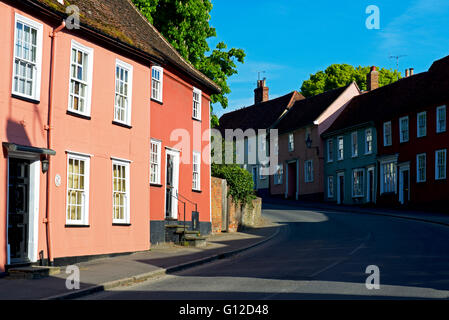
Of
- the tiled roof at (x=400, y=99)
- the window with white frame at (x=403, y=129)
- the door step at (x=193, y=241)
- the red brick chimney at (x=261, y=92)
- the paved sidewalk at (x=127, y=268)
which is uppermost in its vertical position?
the red brick chimney at (x=261, y=92)

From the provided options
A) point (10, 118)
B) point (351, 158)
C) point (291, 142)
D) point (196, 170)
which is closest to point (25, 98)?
point (10, 118)

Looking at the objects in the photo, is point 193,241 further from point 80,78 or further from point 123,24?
point 123,24

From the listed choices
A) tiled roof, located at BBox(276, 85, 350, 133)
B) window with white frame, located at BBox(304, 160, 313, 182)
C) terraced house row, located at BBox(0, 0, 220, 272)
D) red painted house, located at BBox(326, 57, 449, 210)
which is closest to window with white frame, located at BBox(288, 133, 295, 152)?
tiled roof, located at BBox(276, 85, 350, 133)

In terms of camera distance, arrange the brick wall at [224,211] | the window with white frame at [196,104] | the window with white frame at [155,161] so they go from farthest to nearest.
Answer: the brick wall at [224,211], the window with white frame at [196,104], the window with white frame at [155,161]

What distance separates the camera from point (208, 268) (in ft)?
54.4

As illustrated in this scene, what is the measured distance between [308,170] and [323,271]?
134 feet

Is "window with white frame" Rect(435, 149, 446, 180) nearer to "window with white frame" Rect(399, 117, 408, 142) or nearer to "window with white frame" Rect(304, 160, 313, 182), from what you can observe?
"window with white frame" Rect(399, 117, 408, 142)

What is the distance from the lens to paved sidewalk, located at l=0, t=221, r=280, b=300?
1195 centimetres

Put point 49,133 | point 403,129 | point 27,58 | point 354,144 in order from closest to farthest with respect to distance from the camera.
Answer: point 27,58, point 49,133, point 403,129, point 354,144

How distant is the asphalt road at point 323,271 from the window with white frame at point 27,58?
5684 millimetres

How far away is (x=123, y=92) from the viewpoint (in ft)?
64.6

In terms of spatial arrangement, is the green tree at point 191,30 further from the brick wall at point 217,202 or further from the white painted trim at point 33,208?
the white painted trim at point 33,208

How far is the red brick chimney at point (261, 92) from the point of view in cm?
7333

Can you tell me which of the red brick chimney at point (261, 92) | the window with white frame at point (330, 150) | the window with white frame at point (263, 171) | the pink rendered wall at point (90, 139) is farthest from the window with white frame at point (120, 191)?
the red brick chimney at point (261, 92)
